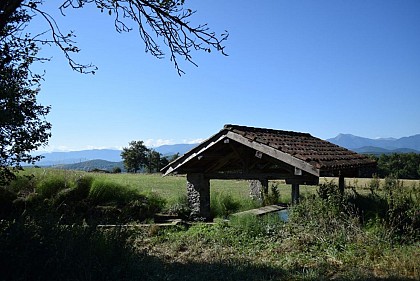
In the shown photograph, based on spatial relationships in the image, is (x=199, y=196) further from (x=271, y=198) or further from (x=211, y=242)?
(x=211, y=242)

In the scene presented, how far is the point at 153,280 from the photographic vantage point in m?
4.83

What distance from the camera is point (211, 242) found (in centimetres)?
802

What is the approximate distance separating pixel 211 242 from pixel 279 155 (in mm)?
2759

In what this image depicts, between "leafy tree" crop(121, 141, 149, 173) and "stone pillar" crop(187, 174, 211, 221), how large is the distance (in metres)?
59.8

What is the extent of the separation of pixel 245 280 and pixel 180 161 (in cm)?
678

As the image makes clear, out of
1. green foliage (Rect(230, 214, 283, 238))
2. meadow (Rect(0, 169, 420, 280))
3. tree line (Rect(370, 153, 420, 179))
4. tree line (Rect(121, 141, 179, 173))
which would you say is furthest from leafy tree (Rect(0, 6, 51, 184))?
tree line (Rect(121, 141, 179, 173))

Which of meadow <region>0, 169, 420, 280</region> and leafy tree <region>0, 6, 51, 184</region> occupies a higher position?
leafy tree <region>0, 6, 51, 184</region>

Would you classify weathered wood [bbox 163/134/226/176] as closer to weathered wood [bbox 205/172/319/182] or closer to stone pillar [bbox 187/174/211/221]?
stone pillar [bbox 187/174/211/221]

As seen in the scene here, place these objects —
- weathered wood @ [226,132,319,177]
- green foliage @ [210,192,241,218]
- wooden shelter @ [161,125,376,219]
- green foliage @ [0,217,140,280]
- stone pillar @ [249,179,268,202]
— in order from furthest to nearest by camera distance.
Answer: stone pillar @ [249,179,268,202], green foliage @ [210,192,241,218], wooden shelter @ [161,125,376,219], weathered wood @ [226,132,319,177], green foliage @ [0,217,140,280]

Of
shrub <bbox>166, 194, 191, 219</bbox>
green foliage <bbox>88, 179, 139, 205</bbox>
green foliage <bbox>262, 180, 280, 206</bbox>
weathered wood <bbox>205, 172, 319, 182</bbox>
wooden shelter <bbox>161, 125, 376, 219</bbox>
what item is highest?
wooden shelter <bbox>161, 125, 376, 219</bbox>

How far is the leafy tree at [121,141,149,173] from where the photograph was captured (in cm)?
7006

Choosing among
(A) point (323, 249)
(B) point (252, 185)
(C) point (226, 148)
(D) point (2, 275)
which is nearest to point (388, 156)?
(B) point (252, 185)

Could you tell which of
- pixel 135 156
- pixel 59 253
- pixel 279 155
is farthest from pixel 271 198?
pixel 135 156

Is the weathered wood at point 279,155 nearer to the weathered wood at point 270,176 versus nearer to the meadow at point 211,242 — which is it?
the weathered wood at point 270,176
